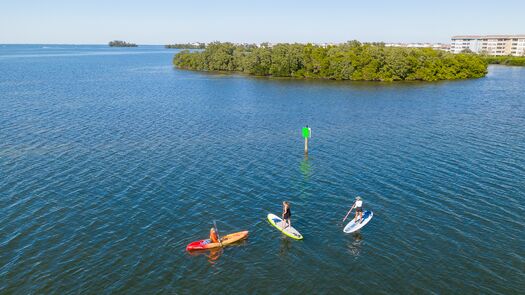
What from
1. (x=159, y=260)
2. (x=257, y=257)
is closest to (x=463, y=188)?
(x=257, y=257)

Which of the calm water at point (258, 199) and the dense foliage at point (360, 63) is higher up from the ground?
the dense foliage at point (360, 63)

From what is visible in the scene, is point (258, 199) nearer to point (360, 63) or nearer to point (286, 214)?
point (286, 214)

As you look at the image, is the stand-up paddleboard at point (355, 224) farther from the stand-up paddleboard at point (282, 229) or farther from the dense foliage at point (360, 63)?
the dense foliage at point (360, 63)

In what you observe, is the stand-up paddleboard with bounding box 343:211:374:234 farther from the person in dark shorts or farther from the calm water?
the person in dark shorts

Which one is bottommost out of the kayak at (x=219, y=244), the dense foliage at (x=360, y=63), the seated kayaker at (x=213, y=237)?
the kayak at (x=219, y=244)

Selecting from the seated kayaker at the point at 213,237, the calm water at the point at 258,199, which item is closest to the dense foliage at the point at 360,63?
the calm water at the point at 258,199

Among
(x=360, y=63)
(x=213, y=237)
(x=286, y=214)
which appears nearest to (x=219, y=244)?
(x=213, y=237)
